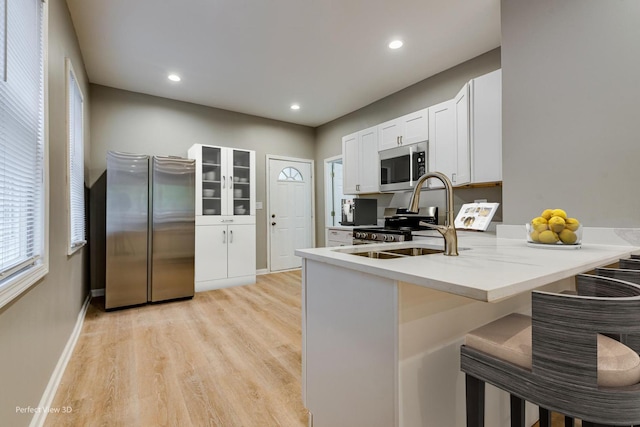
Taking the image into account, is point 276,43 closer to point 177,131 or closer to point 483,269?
point 177,131

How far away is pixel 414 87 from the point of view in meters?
3.96

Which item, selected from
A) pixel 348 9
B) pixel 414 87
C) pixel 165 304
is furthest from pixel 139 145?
pixel 414 87

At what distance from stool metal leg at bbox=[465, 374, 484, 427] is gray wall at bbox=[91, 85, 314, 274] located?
14.7ft

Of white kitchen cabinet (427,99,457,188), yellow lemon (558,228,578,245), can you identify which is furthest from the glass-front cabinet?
yellow lemon (558,228,578,245)

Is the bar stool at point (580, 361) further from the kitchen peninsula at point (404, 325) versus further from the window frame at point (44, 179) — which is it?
the window frame at point (44, 179)

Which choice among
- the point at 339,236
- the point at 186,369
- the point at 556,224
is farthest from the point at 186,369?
the point at 339,236

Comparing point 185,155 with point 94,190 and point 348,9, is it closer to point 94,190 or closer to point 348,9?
point 94,190

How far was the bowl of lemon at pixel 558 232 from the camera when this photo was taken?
5.10 ft

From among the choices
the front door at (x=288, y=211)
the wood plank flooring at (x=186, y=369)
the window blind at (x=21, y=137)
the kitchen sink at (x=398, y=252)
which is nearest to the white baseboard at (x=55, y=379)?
the wood plank flooring at (x=186, y=369)

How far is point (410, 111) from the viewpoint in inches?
158

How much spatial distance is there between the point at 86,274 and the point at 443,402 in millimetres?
4084

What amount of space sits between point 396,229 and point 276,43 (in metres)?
2.36

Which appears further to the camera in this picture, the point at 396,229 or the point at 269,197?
the point at 269,197

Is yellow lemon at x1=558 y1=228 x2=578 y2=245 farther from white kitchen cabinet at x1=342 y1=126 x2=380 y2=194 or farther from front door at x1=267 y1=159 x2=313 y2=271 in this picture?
front door at x1=267 y1=159 x2=313 y2=271
